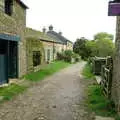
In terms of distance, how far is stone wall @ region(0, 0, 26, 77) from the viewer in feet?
46.6

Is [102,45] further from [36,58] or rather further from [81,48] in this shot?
[36,58]

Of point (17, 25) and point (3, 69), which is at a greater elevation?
point (17, 25)

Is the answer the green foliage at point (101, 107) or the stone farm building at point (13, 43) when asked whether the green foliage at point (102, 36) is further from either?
the green foliage at point (101, 107)

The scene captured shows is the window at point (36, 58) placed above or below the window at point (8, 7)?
below

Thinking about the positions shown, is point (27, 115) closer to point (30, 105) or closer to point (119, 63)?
point (30, 105)

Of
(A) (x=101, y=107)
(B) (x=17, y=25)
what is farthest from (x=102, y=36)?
(A) (x=101, y=107)

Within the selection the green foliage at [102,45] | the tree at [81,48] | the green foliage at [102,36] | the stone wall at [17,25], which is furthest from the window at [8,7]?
the tree at [81,48]

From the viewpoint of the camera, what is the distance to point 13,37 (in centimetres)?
1570

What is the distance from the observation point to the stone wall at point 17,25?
14.2 meters

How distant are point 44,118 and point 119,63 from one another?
3.11 meters

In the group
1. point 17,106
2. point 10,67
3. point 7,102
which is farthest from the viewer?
point 10,67

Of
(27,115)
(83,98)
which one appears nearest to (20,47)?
(83,98)

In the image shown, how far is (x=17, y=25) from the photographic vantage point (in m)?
16.8

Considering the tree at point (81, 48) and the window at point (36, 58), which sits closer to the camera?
the window at point (36, 58)
